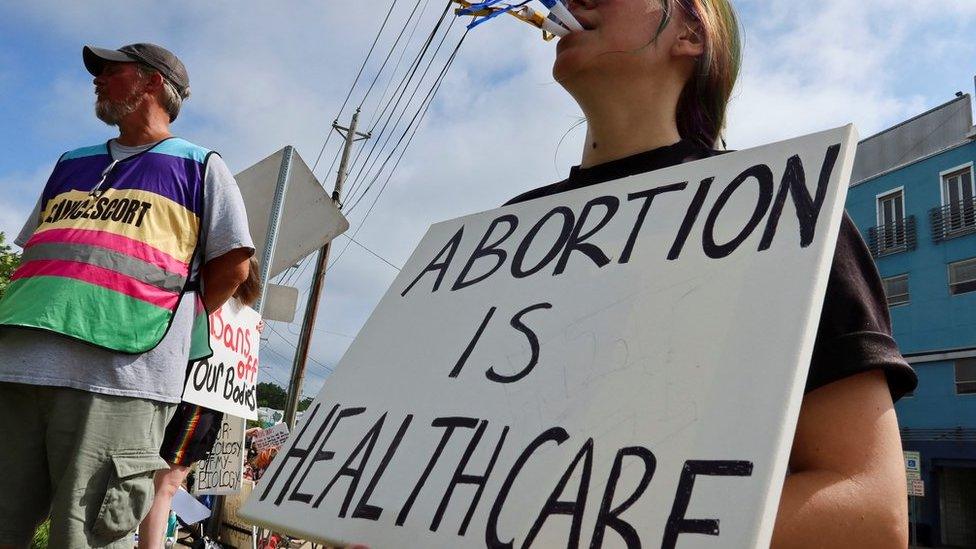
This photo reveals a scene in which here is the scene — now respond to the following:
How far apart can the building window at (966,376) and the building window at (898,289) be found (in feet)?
8.34

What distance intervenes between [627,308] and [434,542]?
0.37 meters

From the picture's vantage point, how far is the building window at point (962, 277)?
65.5 feet

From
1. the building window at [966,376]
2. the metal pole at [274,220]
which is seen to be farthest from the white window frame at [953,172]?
the metal pole at [274,220]

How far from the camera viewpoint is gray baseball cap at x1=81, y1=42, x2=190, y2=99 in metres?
2.10

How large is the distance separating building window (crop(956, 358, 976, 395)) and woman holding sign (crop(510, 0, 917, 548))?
74.2 ft

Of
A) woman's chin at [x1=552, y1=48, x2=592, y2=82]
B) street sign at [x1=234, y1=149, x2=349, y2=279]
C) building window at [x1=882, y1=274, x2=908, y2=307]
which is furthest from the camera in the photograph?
building window at [x1=882, y1=274, x2=908, y2=307]

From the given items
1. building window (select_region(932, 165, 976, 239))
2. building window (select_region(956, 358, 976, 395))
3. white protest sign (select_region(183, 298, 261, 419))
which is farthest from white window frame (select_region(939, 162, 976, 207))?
white protest sign (select_region(183, 298, 261, 419))

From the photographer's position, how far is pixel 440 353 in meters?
1.07

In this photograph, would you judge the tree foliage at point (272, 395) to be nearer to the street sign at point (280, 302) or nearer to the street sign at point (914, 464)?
the street sign at point (914, 464)

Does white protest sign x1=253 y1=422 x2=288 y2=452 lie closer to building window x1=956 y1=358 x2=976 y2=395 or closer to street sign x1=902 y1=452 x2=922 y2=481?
street sign x1=902 y1=452 x2=922 y2=481

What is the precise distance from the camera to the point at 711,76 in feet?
4.68

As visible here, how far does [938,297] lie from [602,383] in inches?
942

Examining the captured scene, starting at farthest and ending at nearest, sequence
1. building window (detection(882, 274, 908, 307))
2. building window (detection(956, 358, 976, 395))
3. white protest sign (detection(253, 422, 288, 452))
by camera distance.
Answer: building window (detection(882, 274, 908, 307))
building window (detection(956, 358, 976, 395))
white protest sign (detection(253, 422, 288, 452))

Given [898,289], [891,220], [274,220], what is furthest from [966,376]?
[274,220]
